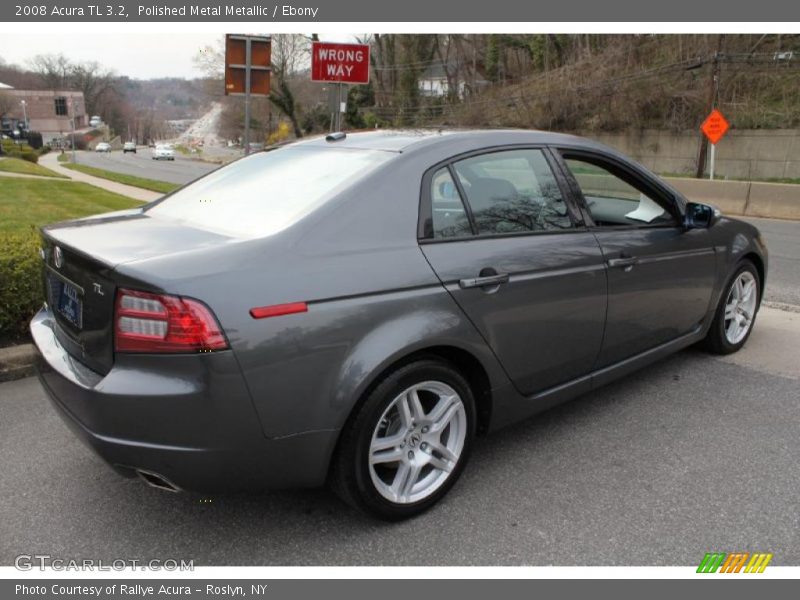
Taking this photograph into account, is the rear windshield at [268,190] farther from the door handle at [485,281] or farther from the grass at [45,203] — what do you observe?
the grass at [45,203]

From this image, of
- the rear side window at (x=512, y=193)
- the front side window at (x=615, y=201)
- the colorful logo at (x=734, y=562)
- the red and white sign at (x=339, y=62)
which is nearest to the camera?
the colorful logo at (x=734, y=562)

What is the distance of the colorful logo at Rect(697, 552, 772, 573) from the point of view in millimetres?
2459

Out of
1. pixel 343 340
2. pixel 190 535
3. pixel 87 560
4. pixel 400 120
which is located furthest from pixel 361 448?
pixel 400 120

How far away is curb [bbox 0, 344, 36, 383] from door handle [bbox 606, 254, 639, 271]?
360cm

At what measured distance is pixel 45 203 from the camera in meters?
12.1

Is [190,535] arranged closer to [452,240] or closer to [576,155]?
[452,240]

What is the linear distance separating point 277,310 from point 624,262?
205 cm

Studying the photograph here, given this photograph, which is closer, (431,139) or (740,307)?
(431,139)

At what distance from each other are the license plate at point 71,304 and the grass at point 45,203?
5.89 m

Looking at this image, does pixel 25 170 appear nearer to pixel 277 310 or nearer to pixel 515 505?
pixel 277 310


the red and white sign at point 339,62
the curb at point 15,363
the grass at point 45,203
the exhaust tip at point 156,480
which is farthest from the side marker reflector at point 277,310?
the red and white sign at point 339,62

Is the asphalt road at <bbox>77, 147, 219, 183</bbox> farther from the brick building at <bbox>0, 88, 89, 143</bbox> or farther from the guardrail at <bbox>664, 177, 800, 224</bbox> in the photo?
the brick building at <bbox>0, 88, 89, 143</bbox>

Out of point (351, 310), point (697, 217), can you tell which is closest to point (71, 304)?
point (351, 310)

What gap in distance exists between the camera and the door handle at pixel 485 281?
270cm
